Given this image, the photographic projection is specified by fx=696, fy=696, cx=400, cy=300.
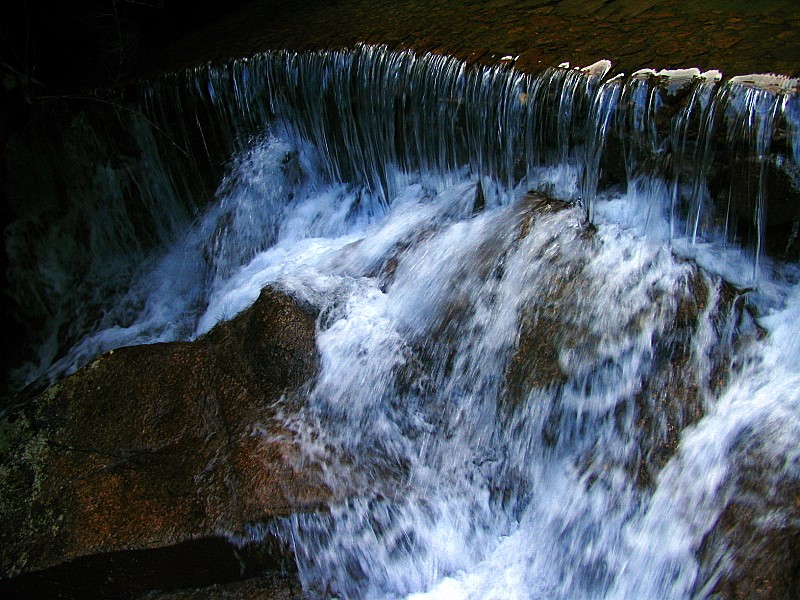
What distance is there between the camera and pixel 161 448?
3.39 metres

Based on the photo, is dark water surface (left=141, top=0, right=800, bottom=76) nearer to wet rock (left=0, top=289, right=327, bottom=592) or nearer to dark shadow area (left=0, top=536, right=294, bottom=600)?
wet rock (left=0, top=289, right=327, bottom=592)

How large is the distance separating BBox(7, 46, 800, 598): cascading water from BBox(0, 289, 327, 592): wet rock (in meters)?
0.16

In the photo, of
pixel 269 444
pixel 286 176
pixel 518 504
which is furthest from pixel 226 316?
pixel 518 504

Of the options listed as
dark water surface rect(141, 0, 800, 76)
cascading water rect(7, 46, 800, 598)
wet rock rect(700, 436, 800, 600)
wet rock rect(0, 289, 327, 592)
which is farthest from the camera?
dark water surface rect(141, 0, 800, 76)

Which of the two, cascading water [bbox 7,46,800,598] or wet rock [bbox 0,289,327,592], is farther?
wet rock [bbox 0,289,327,592]

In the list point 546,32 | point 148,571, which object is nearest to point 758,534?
point 148,571

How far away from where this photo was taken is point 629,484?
3.01 meters

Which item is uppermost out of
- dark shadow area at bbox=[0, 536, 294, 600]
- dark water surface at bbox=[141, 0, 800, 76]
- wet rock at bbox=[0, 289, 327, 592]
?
dark water surface at bbox=[141, 0, 800, 76]

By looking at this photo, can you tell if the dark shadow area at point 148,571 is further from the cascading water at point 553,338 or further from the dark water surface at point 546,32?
the dark water surface at point 546,32

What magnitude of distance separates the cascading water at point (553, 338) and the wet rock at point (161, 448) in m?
0.16

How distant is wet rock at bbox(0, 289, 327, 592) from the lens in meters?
3.12

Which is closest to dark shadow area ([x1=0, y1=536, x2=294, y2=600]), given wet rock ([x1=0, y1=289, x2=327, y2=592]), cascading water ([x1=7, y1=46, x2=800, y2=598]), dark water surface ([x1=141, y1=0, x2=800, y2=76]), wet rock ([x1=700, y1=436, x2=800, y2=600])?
wet rock ([x1=0, y1=289, x2=327, y2=592])

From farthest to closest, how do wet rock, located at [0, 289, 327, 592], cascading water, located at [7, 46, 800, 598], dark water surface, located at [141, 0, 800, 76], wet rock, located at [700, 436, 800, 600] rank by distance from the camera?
1. dark water surface, located at [141, 0, 800, 76]
2. wet rock, located at [0, 289, 327, 592]
3. cascading water, located at [7, 46, 800, 598]
4. wet rock, located at [700, 436, 800, 600]

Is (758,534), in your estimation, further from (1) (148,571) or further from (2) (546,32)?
(2) (546,32)
